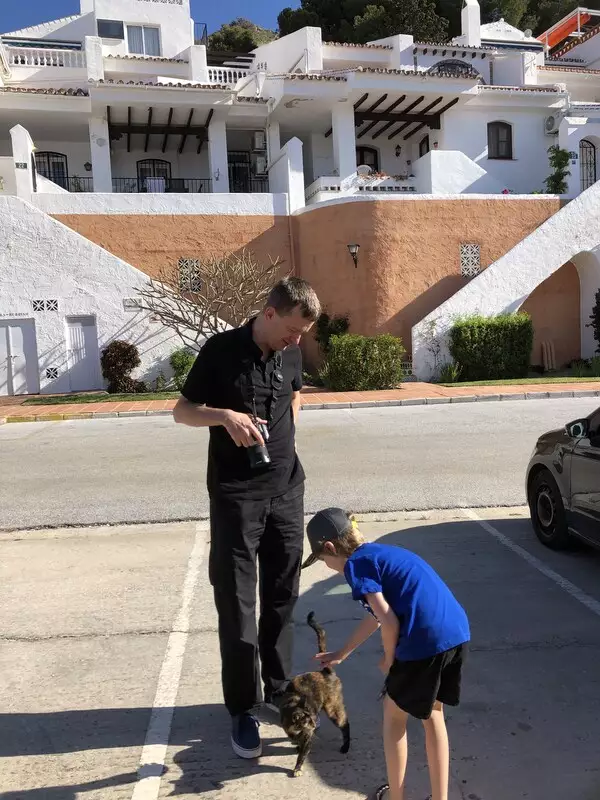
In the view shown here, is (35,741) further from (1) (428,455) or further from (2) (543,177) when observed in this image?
(2) (543,177)

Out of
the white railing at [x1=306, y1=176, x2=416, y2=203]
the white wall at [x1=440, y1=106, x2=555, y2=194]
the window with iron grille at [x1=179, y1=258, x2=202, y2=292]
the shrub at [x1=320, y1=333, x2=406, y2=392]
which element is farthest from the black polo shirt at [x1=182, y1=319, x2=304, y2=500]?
the white wall at [x1=440, y1=106, x2=555, y2=194]

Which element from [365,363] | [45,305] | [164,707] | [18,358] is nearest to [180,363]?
[45,305]

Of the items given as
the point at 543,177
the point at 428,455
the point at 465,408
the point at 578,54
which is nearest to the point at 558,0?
the point at 578,54

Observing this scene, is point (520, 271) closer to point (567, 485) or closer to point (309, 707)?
point (567, 485)

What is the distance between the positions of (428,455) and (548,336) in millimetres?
14847

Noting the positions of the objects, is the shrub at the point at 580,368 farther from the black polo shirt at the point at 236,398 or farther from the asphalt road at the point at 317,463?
the black polo shirt at the point at 236,398

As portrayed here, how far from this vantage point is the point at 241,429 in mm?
2684

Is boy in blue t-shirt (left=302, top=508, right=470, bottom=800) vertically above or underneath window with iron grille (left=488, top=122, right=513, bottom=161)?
underneath

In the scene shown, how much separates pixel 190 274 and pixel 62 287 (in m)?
3.90

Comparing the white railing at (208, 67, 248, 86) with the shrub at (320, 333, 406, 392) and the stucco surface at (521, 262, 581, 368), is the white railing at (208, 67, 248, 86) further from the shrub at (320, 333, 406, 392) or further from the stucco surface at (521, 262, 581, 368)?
the shrub at (320, 333, 406, 392)

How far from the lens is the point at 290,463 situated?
305cm

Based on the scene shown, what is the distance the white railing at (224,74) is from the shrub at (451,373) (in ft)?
51.9

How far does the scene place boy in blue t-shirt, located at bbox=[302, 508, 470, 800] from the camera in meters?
2.29

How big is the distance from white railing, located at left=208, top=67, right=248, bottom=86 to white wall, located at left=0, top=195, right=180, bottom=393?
11610 mm
